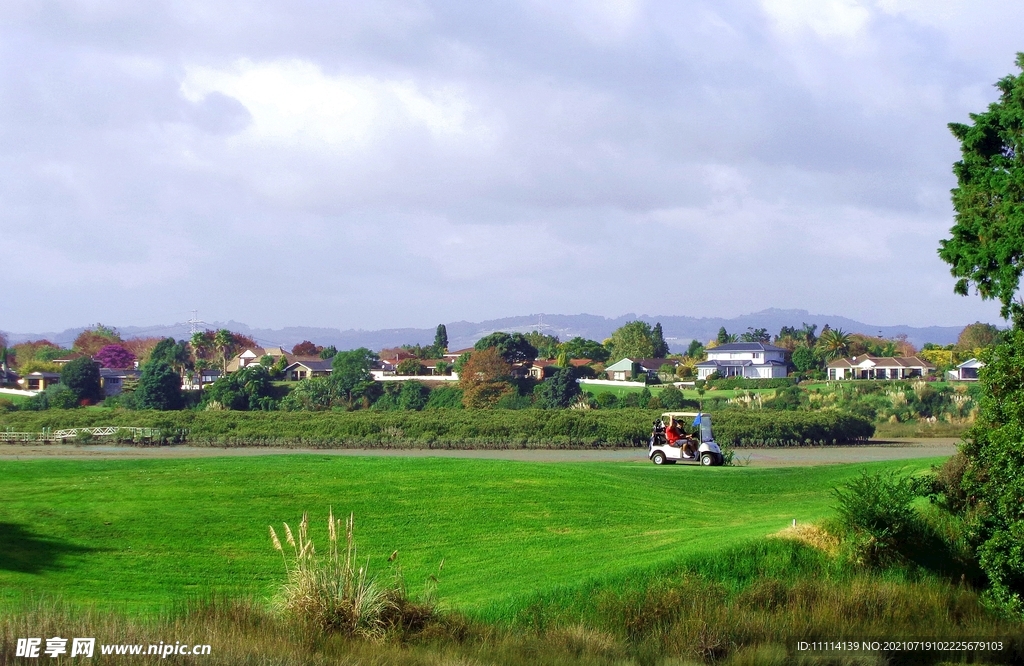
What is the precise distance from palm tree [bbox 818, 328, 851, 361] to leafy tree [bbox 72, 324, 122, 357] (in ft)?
303

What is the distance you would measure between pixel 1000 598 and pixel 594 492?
10331mm

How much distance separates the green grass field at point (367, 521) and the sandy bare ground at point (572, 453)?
46.0ft

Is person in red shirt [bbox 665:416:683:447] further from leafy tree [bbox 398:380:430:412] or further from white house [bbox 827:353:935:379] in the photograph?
white house [bbox 827:353:935:379]

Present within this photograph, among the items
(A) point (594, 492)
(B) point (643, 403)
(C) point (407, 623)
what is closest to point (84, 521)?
(C) point (407, 623)

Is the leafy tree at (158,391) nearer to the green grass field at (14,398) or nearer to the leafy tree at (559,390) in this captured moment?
the green grass field at (14,398)

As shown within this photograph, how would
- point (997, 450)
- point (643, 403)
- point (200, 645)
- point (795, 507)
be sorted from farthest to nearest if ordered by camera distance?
1. point (643, 403)
2. point (795, 507)
3. point (997, 450)
4. point (200, 645)

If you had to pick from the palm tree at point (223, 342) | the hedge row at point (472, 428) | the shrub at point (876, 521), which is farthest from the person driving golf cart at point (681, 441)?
the palm tree at point (223, 342)

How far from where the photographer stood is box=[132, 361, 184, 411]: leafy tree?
77.8 metres

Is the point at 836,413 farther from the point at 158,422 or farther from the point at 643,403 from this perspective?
the point at 158,422

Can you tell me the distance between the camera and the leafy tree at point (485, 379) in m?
79.2

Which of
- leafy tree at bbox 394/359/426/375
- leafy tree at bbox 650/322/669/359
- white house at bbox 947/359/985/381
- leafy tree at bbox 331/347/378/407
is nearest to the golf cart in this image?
leafy tree at bbox 331/347/378/407

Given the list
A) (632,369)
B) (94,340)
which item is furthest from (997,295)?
(94,340)

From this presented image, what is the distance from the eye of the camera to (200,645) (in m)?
10.1

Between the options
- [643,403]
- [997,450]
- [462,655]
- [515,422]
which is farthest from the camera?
[643,403]
